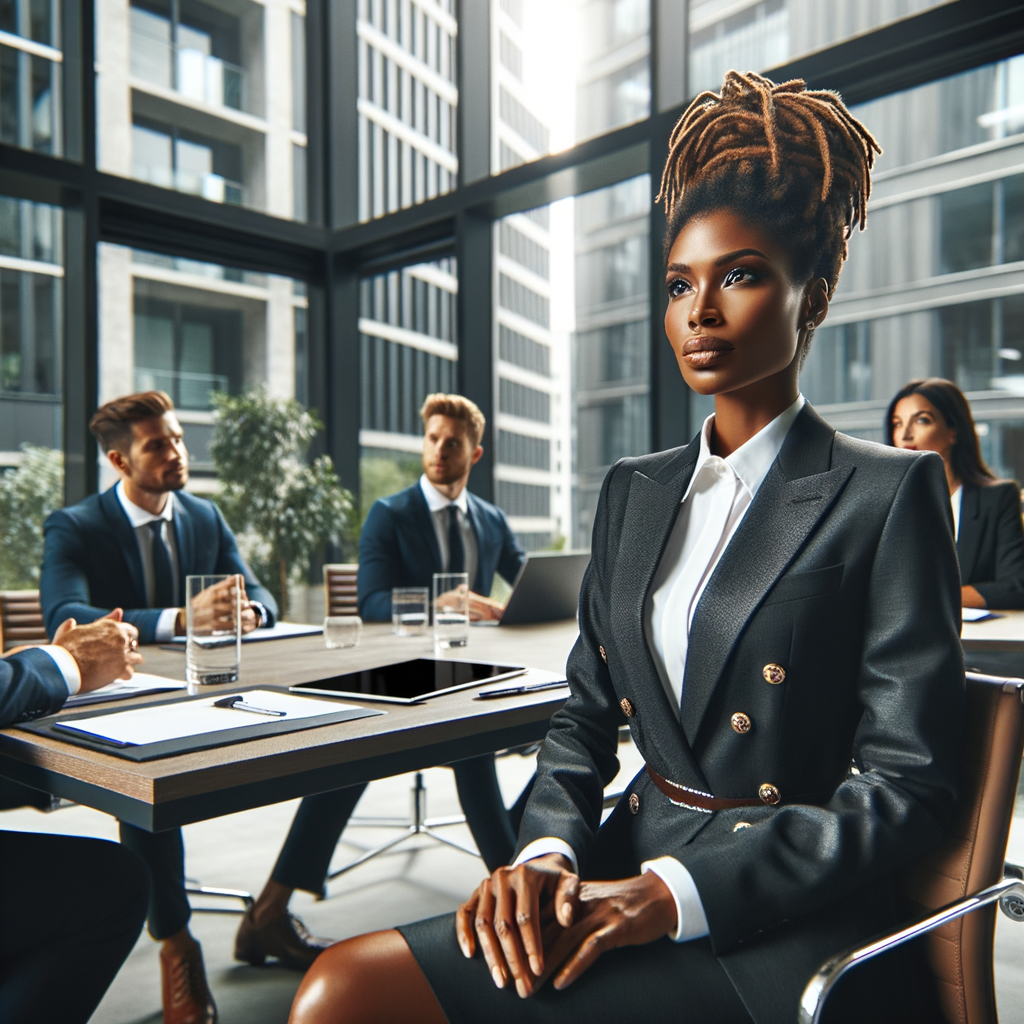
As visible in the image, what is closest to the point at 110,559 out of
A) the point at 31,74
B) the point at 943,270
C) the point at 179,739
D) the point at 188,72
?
the point at 179,739

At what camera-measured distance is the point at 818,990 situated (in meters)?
0.84

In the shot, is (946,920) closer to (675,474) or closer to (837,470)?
(837,470)

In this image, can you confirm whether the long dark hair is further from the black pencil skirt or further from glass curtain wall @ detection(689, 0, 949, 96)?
the black pencil skirt

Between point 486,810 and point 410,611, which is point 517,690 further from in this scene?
point 486,810

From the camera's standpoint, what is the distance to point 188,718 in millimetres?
1331

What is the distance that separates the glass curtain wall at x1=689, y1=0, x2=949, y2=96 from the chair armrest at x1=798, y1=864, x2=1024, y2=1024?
11.5 ft

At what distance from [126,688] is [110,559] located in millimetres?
1187

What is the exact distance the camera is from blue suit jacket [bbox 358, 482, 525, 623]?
298 cm

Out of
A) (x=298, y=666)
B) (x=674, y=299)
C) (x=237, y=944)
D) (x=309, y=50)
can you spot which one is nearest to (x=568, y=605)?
(x=298, y=666)

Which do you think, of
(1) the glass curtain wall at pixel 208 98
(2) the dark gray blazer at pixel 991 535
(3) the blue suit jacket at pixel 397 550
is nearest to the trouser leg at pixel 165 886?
(3) the blue suit jacket at pixel 397 550

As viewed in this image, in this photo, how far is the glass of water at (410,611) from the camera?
2.39 metres

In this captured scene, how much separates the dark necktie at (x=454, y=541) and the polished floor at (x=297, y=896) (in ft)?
3.02

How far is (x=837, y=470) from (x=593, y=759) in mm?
479

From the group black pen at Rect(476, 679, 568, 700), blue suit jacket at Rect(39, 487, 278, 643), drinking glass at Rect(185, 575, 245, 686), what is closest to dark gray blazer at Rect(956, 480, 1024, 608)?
black pen at Rect(476, 679, 568, 700)
